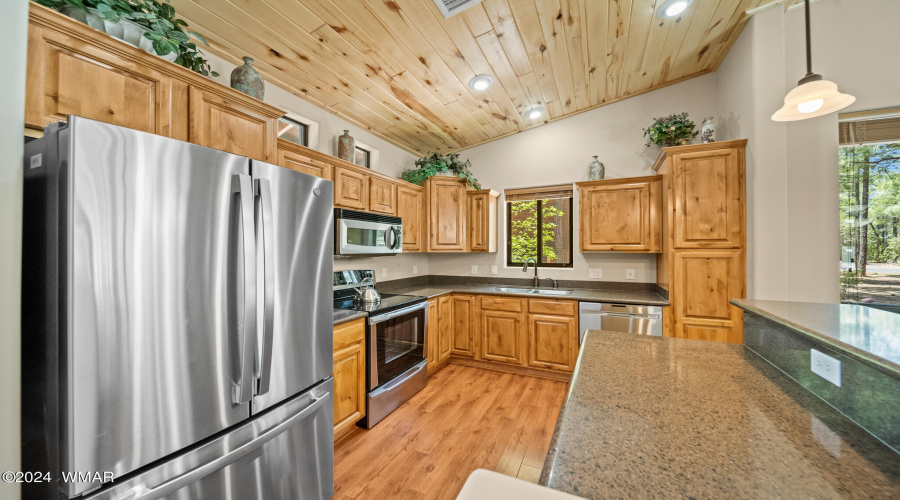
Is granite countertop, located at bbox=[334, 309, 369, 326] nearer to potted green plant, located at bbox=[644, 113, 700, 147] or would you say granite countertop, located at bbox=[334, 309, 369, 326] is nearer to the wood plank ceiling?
the wood plank ceiling

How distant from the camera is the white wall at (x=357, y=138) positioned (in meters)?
2.32

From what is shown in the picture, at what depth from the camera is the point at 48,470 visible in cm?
89

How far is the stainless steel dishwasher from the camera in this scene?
2.69 metres

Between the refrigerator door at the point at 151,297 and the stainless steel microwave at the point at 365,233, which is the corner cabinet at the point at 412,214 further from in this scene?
the refrigerator door at the point at 151,297

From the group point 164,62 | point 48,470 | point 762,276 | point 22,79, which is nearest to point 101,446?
point 48,470

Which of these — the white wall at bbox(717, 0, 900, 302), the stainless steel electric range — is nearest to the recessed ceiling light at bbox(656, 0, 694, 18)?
the white wall at bbox(717, 0, 900, 302)

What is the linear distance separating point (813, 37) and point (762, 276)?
171cm

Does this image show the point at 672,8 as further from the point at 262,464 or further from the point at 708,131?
the point at 262,464

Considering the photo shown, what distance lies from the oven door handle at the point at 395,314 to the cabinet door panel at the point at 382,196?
962mm

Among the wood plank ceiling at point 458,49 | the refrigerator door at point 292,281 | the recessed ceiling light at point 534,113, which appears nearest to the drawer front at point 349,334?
the refrigerator door at point 292,281

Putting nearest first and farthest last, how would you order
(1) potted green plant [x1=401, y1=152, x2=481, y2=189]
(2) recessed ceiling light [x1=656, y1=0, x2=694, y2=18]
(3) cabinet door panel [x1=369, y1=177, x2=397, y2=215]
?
(2) recessed ceiling light [x1=656, y1=0, x2=694, y2=18] < (3) cabinet door panel [x1=369, y1=177, x2=397, y2=215] < (1) potted green plant [x1=401, y1=152, x2=481, y2=189]

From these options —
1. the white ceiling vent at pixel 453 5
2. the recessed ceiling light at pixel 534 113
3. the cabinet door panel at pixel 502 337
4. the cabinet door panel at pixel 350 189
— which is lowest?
the cabinet door panel at pixel 502 337

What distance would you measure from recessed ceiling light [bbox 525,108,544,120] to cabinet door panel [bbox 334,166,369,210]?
1.87 meters

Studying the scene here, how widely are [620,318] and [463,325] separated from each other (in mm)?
1560
